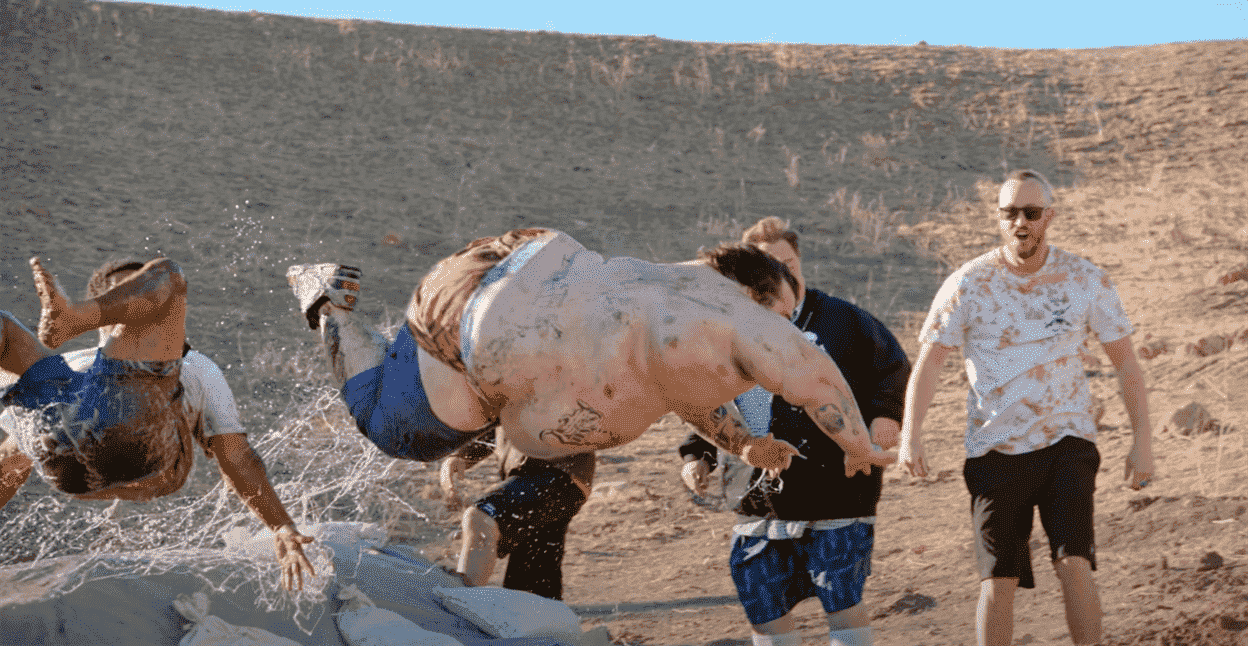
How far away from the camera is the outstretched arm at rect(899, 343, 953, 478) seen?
455 cm

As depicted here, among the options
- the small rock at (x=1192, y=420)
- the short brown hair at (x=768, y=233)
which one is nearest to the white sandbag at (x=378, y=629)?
the short brown hair at (x=768, y=233)

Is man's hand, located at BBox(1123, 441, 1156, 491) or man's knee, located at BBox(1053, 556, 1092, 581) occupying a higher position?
man's hand, located at BBox(1123, 441, 1156, 491)

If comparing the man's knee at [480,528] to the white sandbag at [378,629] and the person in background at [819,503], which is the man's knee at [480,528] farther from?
the person in background at [819,503]

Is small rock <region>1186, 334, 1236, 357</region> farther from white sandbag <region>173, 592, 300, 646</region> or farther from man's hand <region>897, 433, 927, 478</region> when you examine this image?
white sandbag <region>173, 592, 300, 646</region>

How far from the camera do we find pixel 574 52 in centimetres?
1998

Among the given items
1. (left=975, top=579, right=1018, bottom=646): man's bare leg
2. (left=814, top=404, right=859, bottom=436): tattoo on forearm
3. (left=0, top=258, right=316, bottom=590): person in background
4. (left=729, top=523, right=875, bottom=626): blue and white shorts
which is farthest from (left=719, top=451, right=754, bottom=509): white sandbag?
(left=0, top=258, right=316, bottom=590): person in background

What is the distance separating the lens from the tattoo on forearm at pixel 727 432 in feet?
11.2

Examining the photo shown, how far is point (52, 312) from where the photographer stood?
2951 mm

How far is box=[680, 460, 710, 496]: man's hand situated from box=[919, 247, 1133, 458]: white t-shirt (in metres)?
0.91

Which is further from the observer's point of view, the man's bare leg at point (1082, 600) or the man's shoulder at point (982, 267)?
the man's shoulder at point (982, 267)

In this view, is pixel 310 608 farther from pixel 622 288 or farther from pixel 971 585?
pixel 971 585

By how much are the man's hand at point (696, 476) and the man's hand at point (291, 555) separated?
137cm

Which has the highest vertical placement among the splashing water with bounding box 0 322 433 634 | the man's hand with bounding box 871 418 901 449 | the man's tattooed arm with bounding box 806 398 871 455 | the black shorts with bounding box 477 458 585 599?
the man's tattooed arm with bounding box 806 398 871 455

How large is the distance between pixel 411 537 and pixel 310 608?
2.82m
